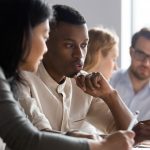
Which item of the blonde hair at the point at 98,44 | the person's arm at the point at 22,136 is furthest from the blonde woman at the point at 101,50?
the person's arm at the point at 22,136

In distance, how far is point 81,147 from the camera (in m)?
0.79

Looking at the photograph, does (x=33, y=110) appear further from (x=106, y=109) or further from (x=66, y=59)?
(x=106, y=109)

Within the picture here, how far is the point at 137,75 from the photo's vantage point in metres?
2.58

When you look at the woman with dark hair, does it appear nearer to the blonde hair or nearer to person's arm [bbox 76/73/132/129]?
person's arm [bbox 76/73/132/129]

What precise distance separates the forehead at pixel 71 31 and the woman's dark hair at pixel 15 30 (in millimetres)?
444

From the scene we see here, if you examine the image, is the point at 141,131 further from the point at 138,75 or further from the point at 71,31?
the point at 138,75

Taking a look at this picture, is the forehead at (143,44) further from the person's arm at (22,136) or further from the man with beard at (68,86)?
the person's arm at (22,136)

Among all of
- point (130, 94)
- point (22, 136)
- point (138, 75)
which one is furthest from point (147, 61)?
point (22, 136)

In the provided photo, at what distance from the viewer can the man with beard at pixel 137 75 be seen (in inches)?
99.2

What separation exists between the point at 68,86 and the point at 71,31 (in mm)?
202

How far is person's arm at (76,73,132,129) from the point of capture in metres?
1.42

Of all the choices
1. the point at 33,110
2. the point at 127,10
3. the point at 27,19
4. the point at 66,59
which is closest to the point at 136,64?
the point at 127,10

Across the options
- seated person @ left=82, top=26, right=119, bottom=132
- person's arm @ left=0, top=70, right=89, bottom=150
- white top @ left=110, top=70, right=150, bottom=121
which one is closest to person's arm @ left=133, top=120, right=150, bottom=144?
person's arm @ left=0, top=70, right=89, bottom=150

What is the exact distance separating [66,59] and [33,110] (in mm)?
236
